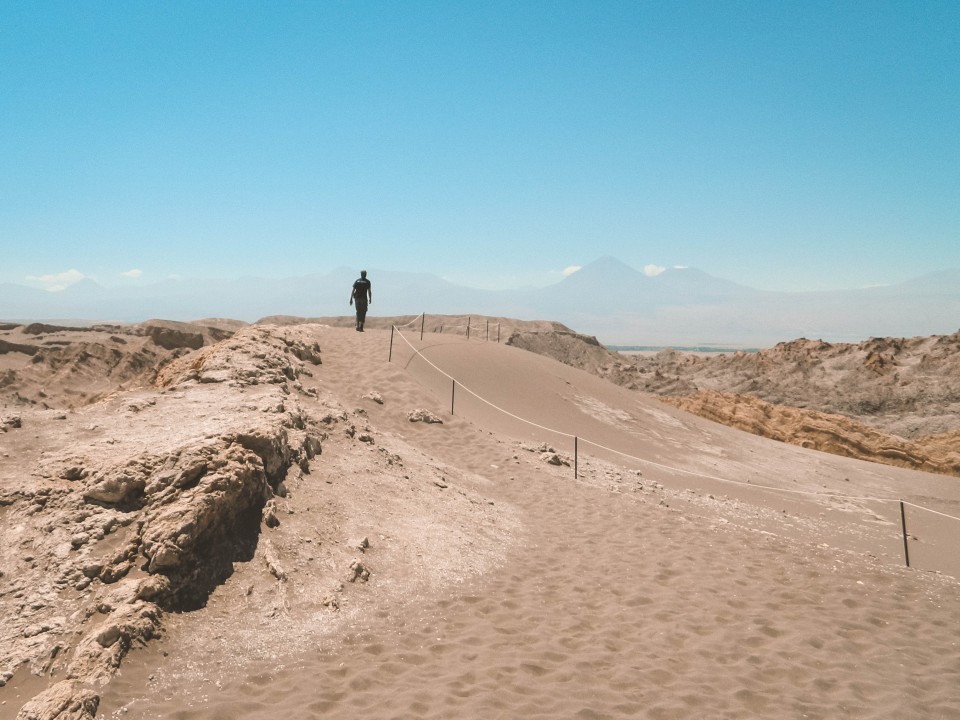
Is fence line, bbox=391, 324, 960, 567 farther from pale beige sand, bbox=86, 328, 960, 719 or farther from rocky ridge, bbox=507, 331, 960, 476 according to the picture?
rocky ridge, bbox=507, 331, 960, 476

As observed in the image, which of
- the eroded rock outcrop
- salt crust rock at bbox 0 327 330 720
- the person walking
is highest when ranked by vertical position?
the person walking

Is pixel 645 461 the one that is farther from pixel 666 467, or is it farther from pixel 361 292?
pixel 361 292

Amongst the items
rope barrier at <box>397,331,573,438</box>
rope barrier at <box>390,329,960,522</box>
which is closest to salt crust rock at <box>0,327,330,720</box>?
rope barrier at <box>390,329,960,522</box>

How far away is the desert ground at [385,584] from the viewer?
3.64 metres

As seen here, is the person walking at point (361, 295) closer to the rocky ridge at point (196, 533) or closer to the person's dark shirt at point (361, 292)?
the person's dark shirt at point (361, 292)

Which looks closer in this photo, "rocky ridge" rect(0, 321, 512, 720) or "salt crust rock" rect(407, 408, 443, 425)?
"rocky ridge" rect(0, 321, 512, 720)

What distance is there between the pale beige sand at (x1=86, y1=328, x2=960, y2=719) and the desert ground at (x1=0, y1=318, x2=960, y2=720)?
0.02m

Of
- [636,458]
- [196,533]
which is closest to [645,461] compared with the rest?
[636,458]

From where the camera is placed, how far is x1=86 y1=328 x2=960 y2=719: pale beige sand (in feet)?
11.9

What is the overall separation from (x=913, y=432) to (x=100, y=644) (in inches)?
1095

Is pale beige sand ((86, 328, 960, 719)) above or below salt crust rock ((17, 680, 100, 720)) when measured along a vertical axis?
below

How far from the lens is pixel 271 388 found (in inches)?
321

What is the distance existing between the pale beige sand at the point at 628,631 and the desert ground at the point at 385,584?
0.02 m

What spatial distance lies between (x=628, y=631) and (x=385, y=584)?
2196mm
